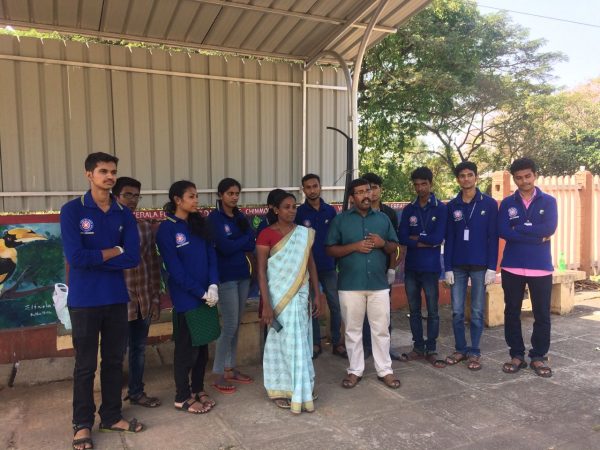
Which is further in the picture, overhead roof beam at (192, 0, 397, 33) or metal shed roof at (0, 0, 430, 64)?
metal shed roof at (0, 0, 430, 64)

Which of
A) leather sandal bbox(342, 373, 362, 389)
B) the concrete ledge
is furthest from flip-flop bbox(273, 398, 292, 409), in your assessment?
the concrete ledge

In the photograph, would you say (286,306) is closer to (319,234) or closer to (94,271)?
(319,234)

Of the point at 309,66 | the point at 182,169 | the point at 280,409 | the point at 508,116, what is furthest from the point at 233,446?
the point at 508,116

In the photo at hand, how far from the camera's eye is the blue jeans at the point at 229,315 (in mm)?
3990

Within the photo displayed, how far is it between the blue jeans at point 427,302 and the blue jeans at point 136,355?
2432 mm

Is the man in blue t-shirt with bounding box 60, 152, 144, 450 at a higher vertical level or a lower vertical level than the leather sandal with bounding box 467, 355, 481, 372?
higher

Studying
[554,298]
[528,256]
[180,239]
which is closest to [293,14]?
[180,239]

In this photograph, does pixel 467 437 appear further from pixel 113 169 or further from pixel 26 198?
pixel 26 198

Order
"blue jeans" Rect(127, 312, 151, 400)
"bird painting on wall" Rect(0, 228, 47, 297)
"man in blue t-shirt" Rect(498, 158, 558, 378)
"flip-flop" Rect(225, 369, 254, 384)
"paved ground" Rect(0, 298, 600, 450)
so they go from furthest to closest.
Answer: "bird painting on wall" Rect(0, 228, 47, 297)
"man in blue t-shirt" Rect(498, 158, 558, 378)
"flip-flop" Rect(225, 369, 254, 384)
"blue jeans" Rect(127, 312, 151, 400)
"paved ground" Rect(0, 298, 600, 450)

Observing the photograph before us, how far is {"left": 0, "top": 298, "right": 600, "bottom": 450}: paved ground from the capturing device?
321cm

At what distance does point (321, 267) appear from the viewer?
4773 millimetres

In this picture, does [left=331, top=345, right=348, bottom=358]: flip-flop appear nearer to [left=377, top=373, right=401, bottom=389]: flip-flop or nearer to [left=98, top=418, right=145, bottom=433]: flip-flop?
[left=377, top=373, right=401, bottom=389]: flip-flop

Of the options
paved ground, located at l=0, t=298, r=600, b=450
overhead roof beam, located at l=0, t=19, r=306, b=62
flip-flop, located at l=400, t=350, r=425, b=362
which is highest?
overhead roof beam, located at l=0, t=19, r=306, b=62

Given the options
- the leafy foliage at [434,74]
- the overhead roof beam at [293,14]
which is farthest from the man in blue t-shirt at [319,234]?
the leafy foliage at [434,74]
